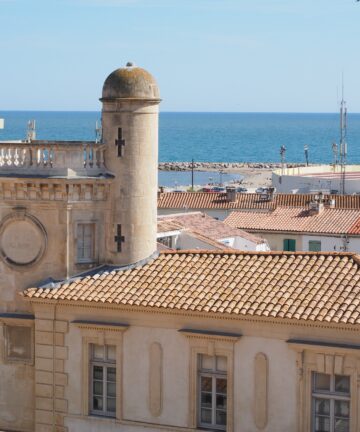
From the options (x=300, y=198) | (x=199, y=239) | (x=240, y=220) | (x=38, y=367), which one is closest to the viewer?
(x=38, y=367)

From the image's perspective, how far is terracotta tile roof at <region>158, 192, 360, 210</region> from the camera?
2731 inches

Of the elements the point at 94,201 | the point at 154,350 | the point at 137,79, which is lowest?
the point at 154,350

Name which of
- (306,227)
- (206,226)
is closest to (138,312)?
(206,226)

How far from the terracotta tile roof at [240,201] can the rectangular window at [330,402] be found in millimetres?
43776

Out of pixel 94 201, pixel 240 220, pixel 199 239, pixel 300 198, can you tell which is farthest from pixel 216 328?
pixel 300 198

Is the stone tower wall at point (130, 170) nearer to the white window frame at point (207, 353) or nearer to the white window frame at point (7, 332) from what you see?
the white window frame at point (7, 332)

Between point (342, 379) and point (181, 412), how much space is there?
359cm

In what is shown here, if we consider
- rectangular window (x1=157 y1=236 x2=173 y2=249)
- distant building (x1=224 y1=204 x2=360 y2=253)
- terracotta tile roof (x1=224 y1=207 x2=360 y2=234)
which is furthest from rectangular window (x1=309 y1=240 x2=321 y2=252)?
rectangular window (x1=157 y1=236 x2=173 y2=249)

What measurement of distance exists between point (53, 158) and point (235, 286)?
16.5 ft

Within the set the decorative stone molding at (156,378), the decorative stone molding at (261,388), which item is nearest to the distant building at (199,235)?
the decorative stone molding at (156,378)

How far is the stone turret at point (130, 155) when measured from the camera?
27781mm

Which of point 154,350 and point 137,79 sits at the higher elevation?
point 137,79

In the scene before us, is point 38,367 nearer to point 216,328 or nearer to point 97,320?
point 97,320

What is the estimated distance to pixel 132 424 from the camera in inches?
1043
